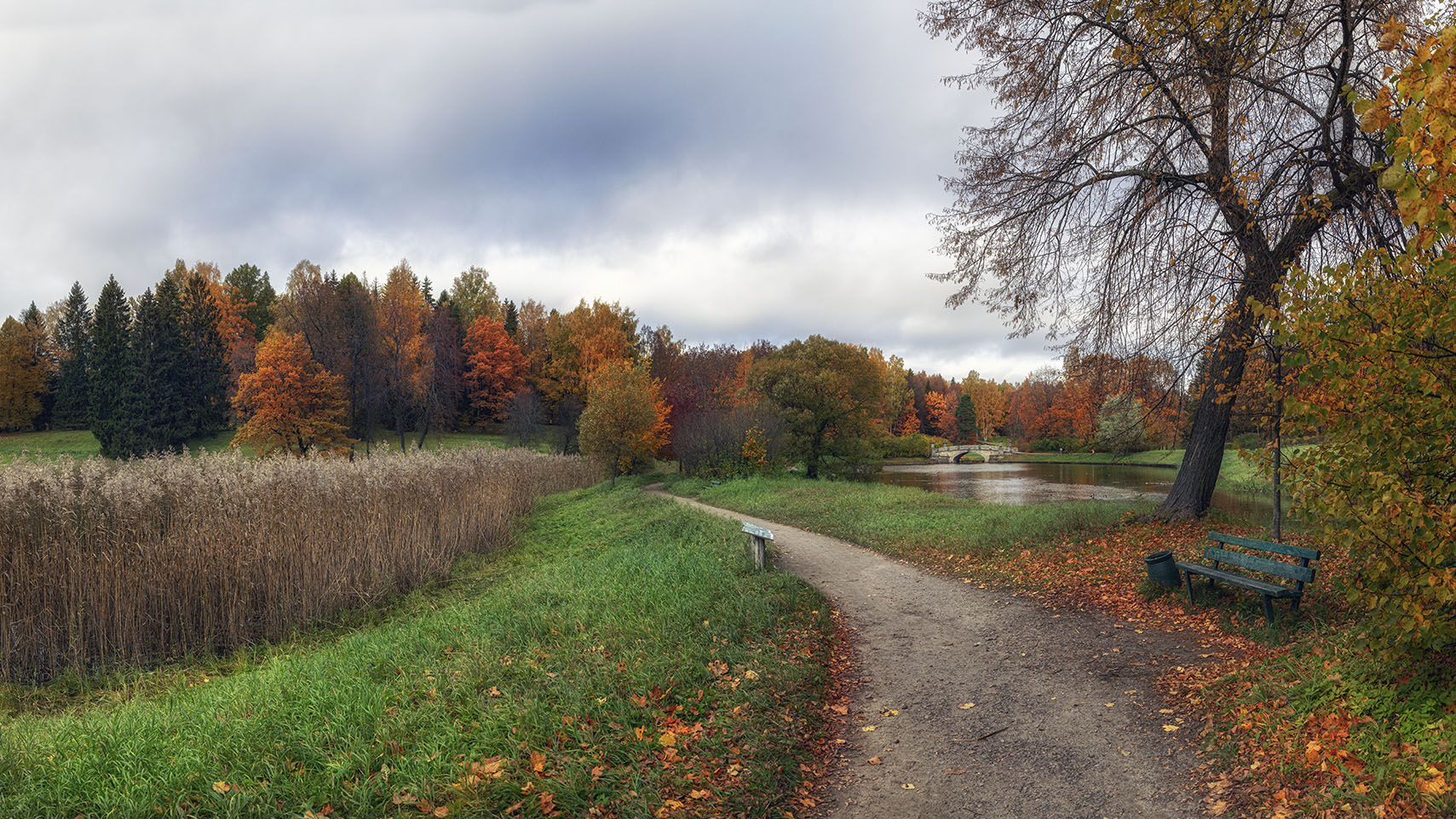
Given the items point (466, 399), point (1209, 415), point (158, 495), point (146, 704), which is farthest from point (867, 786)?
point (466, 399)

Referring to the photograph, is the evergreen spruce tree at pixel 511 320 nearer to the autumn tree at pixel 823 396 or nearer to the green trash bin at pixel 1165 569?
the autumn tree at pixel 823 396

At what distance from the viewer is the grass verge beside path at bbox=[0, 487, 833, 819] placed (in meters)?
3.83

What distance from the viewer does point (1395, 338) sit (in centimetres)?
365

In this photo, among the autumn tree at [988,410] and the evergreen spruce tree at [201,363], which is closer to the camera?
the evergreen spruce tree at [201,363]

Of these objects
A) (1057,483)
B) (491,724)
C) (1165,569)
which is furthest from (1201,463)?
(1057,483)

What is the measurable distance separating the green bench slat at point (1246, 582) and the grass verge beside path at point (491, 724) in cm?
375

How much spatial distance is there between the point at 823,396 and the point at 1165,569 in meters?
22.5

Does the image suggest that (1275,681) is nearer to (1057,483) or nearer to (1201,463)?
(1201,463)

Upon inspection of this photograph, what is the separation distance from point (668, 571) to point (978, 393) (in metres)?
87.2

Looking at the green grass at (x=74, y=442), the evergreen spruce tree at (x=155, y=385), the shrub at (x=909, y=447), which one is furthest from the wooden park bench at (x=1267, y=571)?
the shrub at (x=909, y=447)

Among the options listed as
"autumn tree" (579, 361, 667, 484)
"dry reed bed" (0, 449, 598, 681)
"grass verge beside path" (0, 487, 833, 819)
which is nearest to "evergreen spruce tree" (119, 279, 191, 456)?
"autumn tree" (579, 361, 667, 484)

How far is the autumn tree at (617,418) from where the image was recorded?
26.6 meters

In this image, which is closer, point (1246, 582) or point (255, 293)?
point (1246, 582)

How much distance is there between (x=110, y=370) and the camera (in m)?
36.7
